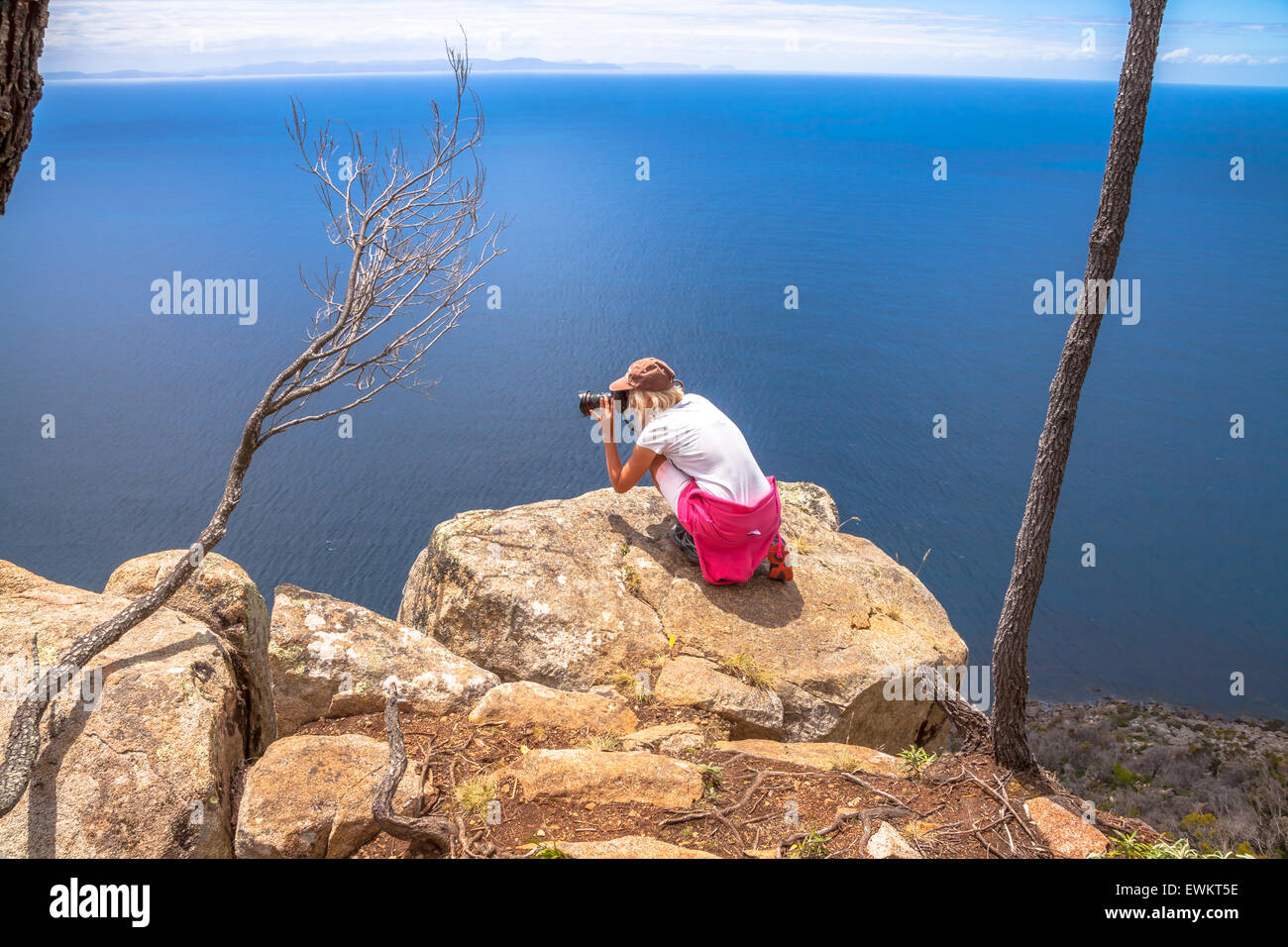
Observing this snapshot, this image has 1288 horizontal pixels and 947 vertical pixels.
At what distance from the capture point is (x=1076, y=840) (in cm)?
453

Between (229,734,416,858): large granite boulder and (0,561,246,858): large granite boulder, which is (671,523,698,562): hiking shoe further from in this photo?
(0,561,246,858): large granite boulder

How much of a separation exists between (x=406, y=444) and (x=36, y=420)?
24.6 metres

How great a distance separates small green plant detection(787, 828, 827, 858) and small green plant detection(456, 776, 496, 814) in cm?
161

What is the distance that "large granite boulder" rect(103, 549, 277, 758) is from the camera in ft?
20.2

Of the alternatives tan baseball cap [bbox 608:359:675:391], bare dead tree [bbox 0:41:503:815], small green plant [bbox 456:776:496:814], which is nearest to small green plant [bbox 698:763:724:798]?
small green plant [bbox 456:776:496:814]

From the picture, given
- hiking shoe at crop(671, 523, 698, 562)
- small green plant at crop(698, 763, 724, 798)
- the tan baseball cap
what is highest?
the tan baseball cap

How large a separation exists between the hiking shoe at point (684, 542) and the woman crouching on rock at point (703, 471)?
30 cm

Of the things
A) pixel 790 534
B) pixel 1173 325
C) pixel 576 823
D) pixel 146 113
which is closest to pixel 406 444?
pixel 790 534

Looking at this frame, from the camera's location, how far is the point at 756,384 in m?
59.8

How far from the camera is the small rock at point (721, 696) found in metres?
6.45

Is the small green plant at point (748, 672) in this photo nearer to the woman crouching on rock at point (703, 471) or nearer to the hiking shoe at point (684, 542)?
the woman crouching on rock at point (703, 471)

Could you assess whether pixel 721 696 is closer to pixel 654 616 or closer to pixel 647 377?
pixel 654 616

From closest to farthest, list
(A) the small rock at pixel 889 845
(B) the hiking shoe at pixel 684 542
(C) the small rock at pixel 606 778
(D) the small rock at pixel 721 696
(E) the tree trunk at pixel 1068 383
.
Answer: (A) the small rock at pixel 889 845
(C) the small rock at pixel 606 778
(E) the tree trunk at pixel 1068 383
(D) the small rock at pixel 721 696
(B) the hiking shoe at pixel 684 542

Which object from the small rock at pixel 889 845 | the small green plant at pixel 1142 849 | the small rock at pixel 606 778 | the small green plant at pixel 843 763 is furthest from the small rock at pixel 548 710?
the small green plant at pixel 1142 849
